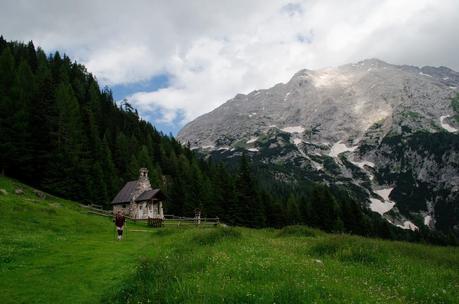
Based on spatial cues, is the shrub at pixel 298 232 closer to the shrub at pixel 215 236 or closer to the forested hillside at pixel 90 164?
the shrub at pixel 215 236

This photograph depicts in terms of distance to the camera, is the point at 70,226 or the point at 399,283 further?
the point at 70,226

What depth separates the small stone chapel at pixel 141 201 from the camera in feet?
229

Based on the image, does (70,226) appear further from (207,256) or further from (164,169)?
(164,169)

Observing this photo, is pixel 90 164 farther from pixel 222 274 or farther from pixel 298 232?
pixel 222 274

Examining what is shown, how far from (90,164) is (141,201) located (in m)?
20.1

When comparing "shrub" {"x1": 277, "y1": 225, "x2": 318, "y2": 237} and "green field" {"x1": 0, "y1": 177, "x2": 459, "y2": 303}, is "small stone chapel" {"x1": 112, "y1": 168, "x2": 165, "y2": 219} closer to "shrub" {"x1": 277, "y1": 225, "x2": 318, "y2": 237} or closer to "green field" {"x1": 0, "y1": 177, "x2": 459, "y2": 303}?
"shrub" {"x1": 277, "y1": 225, "x2": 318, "y2": 237}

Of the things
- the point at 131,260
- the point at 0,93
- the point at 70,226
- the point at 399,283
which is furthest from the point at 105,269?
the point at 0,93

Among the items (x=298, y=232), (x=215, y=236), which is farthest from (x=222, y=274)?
(x=298, y=232)

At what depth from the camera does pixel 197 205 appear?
96.1 metres

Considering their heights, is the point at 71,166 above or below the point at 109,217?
above

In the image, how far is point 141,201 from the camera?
70375mm

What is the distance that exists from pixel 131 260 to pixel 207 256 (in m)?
5.58

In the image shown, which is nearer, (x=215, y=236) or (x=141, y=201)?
(x=215, y=236)

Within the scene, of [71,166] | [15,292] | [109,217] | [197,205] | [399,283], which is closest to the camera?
[15,292]
